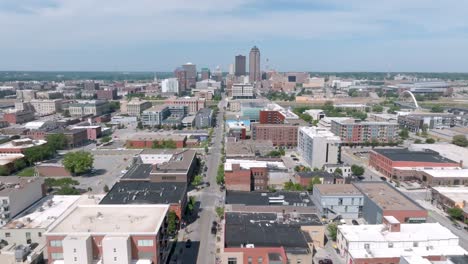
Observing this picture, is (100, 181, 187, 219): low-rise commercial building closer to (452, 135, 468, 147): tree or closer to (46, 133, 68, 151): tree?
(46, 133, 68, 151): tree

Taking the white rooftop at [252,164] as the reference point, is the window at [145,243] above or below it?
above

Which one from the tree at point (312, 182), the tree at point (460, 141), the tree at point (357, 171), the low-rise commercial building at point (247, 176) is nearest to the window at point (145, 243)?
the low-rise commercial building at point (247, 176)

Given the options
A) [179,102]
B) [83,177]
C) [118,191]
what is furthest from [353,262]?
[179,102]

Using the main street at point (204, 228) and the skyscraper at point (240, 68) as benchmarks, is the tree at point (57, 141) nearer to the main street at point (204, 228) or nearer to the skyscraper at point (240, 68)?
the main street at point (204, 228)

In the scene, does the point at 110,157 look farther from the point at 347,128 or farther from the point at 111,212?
the point at 347,128

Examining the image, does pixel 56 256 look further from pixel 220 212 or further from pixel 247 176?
pixel 247 176

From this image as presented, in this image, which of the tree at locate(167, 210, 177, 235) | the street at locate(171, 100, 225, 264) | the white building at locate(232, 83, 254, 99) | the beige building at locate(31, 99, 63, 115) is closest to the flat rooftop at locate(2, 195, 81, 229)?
the tree at locate(167, 210, 177, 235)

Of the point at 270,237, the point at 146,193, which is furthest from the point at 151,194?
the point at 270,237
